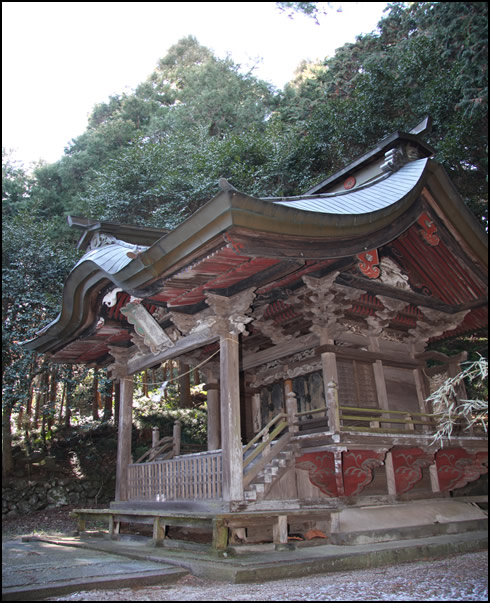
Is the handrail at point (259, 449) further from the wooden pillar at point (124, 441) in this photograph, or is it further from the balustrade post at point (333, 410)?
the wooden pillar at point (124, 441)

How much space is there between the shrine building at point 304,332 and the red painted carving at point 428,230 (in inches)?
1.1

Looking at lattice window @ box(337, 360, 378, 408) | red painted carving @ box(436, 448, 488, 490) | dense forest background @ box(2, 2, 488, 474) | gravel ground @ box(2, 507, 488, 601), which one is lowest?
gravel ground @ box(2, 507, 488, 601)

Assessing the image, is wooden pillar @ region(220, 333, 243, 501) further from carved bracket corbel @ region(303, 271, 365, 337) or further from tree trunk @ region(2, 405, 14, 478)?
tree trunk @ region(2, 405, 14, 478)

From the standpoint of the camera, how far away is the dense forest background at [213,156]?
13844mm

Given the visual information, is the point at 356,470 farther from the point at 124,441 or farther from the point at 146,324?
the point at 124,441

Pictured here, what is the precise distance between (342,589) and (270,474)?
111 inches

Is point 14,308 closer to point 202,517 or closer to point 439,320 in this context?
point 202,517

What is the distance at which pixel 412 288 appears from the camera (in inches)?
369

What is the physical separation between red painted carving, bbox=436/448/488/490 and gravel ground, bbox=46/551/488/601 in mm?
3707

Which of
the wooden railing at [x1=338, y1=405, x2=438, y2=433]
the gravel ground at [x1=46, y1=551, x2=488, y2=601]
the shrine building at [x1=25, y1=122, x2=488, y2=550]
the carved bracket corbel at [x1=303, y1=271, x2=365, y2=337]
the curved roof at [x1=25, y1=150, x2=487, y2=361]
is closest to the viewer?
the gravel ground at [x1=46, y1=551, x2=488, y2=601]

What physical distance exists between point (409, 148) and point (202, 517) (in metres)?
7.75

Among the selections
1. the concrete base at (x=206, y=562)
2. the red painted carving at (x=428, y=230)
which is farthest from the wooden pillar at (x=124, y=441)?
the red painted carving at (x=428, y=230)

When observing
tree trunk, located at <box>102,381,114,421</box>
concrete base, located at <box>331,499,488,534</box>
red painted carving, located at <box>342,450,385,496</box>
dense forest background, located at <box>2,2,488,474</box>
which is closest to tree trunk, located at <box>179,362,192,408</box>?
dense forest background, located at <box>2,2,488,474</box>

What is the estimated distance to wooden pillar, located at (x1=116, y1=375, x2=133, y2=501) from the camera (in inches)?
376
